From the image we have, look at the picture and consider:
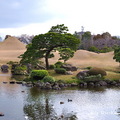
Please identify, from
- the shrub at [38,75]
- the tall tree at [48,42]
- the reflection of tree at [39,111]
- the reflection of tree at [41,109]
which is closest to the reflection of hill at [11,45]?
the tall tree at [48,42]

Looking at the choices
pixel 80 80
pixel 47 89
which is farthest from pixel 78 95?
pixel 80 80

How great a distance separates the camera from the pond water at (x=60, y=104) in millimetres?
21688

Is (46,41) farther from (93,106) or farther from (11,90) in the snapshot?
(93,106)

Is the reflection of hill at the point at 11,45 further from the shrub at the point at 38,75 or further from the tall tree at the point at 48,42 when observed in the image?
the shrub at the point at 38,75

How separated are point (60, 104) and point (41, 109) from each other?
111 inches

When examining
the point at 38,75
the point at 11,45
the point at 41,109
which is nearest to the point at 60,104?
the point at 41,109

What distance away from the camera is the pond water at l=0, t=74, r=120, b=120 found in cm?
2169

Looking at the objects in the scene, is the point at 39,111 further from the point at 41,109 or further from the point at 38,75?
the point at 38,75

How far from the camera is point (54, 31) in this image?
4797 cm

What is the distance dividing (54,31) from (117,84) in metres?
17.3

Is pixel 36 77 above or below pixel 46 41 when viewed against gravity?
below

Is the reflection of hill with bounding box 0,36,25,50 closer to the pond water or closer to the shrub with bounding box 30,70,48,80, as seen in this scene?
the shrub with bounding box 30,70,48,80

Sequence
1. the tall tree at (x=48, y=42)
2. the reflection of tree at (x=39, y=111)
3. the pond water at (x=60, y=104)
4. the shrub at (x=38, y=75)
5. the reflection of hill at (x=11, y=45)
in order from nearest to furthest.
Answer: the reflection of tree at (x=39, y=111) → the pond water at (x=60, y=104) → the shrub at (x=38, y=75) → the tall tree at (x=48, y=42) → the reflection of hill at (x=11, y=45)

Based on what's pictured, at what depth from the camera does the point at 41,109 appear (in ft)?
76.9
